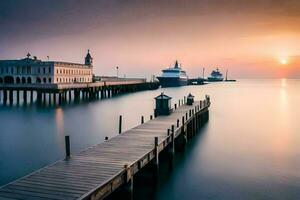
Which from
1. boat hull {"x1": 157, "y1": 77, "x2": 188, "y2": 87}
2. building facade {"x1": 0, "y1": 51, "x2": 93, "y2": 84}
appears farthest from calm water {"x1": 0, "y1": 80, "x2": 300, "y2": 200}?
boat hull {"x1": 157, "y1": 77, "x2": 188, "y2": 87}

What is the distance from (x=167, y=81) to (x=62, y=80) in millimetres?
88210

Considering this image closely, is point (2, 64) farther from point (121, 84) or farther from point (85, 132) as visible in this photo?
point (85, 132)

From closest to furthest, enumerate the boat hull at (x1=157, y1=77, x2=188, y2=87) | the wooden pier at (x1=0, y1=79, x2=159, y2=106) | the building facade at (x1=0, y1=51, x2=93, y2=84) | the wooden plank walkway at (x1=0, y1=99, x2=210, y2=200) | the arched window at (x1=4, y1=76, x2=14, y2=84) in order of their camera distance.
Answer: the wooden plank walkway at (x1=0, y1=99, x2=210, y2=200) → the wooden pier at (x1=0, y1=79, x2=159, y2=106) → the building facade at (x1=0, y1=51, x2=93, y2=84) → the arched window at (x1=4, y1=76, x2=14, y2=84) → the boat hull at (x1=157, y1=77, x2=188, y2=87)

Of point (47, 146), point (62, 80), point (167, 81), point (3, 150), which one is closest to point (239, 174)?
point (47, 146)

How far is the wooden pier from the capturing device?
6476cm

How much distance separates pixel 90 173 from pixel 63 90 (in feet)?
174

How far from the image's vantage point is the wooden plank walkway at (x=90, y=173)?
11844mm

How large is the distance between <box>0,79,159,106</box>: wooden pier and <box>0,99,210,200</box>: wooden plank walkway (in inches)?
1828

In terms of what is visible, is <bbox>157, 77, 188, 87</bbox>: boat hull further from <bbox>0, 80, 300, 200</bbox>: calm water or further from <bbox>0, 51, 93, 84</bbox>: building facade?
<bbox>0, 80, 300, 200</bbox>: calm water

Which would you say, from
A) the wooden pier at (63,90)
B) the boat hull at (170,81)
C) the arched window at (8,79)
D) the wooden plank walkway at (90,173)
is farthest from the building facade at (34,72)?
the boat hull at (170,81)

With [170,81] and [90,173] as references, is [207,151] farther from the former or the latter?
[170,81]

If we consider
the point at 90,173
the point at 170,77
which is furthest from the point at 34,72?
the point at 170,77

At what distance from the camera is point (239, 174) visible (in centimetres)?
2231

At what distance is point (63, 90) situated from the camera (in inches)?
2554
